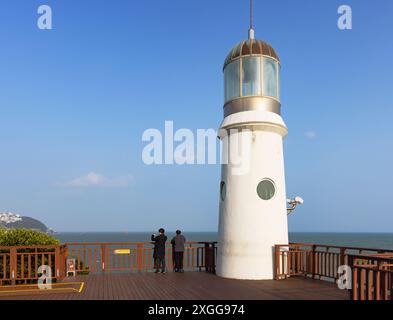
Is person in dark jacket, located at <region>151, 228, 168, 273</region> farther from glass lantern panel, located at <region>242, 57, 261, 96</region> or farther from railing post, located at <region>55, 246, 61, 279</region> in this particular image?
glass lantern panel, located at <region>242, 57, 261, 96</region>

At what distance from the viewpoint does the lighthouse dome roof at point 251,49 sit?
10977 mm

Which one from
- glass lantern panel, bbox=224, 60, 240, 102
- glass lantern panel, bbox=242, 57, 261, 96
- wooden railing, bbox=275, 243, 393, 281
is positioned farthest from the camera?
glass lantern panel, bbox=224, 60, 240, 102

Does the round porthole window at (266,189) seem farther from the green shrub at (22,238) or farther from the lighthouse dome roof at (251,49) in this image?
the green shrub at (22,238)

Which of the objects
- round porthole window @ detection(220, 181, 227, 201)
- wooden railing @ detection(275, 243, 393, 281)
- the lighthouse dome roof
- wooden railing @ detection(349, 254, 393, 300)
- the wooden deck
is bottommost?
the wooden deck

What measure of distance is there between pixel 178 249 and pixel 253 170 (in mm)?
3911

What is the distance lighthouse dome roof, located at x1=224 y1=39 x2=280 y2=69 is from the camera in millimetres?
10977

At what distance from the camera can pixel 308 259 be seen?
35.5ft

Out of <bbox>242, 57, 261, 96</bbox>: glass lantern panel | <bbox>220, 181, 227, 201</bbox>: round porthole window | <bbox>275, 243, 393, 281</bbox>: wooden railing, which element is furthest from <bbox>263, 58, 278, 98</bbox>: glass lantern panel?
<bbox>275, 243, 393, 281</bbox>: wooden railing

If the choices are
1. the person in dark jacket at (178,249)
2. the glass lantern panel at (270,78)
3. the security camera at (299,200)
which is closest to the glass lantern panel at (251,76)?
the glass lantern panel at (270,78)

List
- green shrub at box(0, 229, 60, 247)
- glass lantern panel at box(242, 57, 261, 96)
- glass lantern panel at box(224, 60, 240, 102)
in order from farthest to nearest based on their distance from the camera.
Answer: glass lantern panel at box(224, 60, 240, 102)
glass lantern panel at box(242, 57, 261, 96)
green shrub at box(0, 229, 60, 247)

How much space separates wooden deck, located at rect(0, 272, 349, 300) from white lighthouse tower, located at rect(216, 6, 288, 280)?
0.75m

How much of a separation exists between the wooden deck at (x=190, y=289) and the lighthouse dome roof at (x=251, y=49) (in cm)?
654

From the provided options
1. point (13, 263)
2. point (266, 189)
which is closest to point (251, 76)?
point (266, 189)
